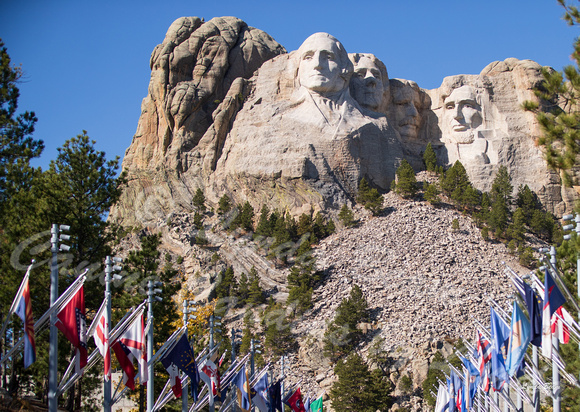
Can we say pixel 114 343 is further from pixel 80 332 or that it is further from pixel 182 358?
pixel 182 358

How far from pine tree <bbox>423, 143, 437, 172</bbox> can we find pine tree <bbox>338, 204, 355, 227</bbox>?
36.9ft

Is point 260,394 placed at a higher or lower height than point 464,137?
lower

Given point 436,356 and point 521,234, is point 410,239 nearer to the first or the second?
point 521,234

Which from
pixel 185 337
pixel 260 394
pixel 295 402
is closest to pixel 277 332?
pixel 295 402

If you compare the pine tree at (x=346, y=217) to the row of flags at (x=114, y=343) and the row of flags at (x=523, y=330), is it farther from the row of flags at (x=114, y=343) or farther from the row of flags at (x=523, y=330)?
the row of flags at (x=523, y=330)

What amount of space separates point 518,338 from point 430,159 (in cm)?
5458

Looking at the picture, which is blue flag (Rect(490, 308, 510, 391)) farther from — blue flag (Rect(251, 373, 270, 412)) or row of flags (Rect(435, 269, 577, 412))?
blue flag (Rect(251, 373, 270, 412))

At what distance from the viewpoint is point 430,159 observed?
241 feet

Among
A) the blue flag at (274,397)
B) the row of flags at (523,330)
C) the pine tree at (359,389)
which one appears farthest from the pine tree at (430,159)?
the row of flags at (523,330)

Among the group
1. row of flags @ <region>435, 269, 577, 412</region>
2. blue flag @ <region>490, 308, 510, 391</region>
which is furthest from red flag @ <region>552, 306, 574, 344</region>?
blue flag @ <region>490, 308, 510, 391</region>

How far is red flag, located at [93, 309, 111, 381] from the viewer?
19.3 meters

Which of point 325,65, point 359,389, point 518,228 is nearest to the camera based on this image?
point 359,389

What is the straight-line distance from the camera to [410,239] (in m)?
62.6

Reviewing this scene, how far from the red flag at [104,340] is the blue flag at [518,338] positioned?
31.0 ft
